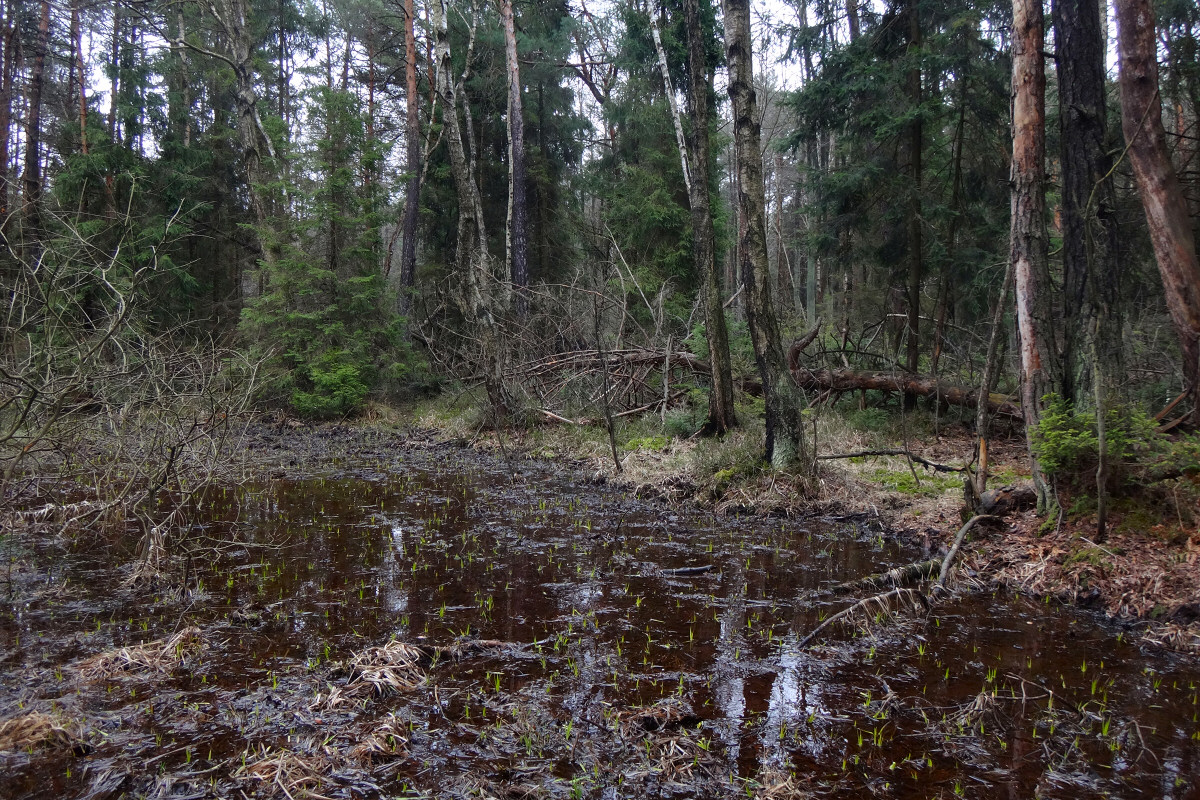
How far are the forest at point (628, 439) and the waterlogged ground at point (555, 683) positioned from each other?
1.2 inches

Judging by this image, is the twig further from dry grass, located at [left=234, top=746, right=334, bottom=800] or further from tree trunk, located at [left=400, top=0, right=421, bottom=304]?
tree trunk, located at [left=400, top=0, right=421, bottom=304]

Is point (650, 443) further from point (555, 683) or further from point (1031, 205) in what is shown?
point (555, 683)

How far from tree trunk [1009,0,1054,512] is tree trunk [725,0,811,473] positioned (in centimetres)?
275

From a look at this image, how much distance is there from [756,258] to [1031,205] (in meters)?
3.10

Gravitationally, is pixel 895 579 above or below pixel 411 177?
below

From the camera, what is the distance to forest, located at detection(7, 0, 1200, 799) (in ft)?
11.6

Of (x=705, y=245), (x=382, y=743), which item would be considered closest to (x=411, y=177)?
(x=705, y=245)

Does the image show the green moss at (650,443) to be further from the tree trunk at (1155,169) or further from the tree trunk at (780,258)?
the tree trunk at (780,258)

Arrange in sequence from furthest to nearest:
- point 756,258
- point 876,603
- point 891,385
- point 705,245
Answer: point 891,385, point 705,245, point 756,258, point 876,603

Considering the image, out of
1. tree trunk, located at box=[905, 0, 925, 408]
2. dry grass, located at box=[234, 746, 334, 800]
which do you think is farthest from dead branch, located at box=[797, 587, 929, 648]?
tree trunk, located at box=[905, 0, 925, 408]

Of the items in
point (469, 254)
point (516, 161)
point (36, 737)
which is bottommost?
point (36, 737)

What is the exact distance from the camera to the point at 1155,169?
6.31m

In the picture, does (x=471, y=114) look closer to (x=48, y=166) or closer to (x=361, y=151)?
(x=361, y=151)

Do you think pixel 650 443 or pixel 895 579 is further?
pixel 650 443
